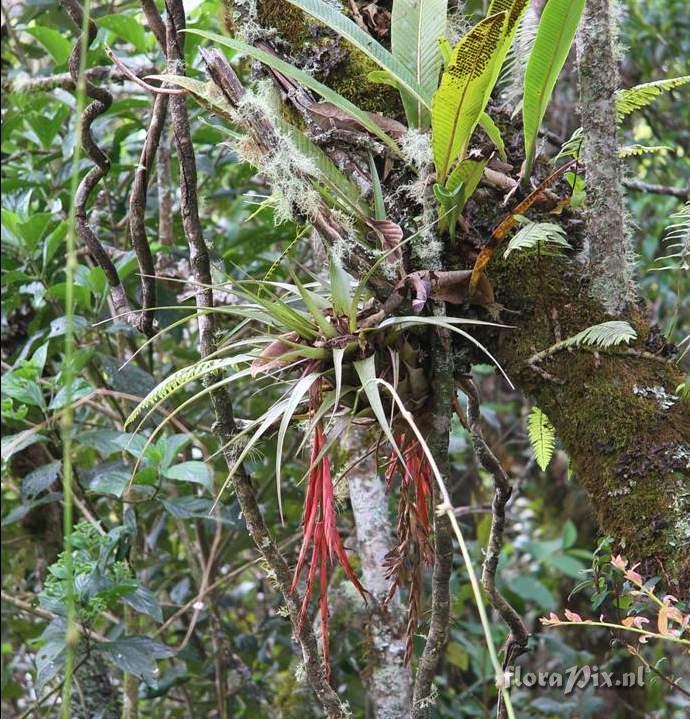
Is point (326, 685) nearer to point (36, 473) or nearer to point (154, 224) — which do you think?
point (36, 473)

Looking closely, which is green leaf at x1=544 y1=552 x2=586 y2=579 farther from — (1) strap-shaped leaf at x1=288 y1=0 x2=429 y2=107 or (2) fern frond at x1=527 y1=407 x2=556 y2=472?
(1) strap-shaped leaf at x1=288 y1=0 x2=429 y2=107

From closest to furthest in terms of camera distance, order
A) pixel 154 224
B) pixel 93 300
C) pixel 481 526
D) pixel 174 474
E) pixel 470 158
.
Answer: pixel 470 158
pixel 174 474
pixel 93 300
pixel 154 224
pixel 481 526

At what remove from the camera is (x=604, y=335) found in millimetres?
914

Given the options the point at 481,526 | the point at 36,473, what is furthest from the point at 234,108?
the point at 481,526

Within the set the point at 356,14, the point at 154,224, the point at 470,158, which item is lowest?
the point at 154,224

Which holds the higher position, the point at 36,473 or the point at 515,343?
the point at 515,343

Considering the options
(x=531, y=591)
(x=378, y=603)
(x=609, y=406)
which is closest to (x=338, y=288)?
(x=609, y=406)

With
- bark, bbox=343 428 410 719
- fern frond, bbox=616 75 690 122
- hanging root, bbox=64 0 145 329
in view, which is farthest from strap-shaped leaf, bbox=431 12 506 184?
bark, bbox=343 428 410 719

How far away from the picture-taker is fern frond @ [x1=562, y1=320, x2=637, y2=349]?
90 centimetres

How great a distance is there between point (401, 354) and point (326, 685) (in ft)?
1.21

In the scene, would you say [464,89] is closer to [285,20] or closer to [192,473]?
[285,20]

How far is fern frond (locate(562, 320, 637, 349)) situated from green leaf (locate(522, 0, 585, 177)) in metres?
0.18

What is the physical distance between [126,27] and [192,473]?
2.85ft

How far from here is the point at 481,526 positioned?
240 centimetres
